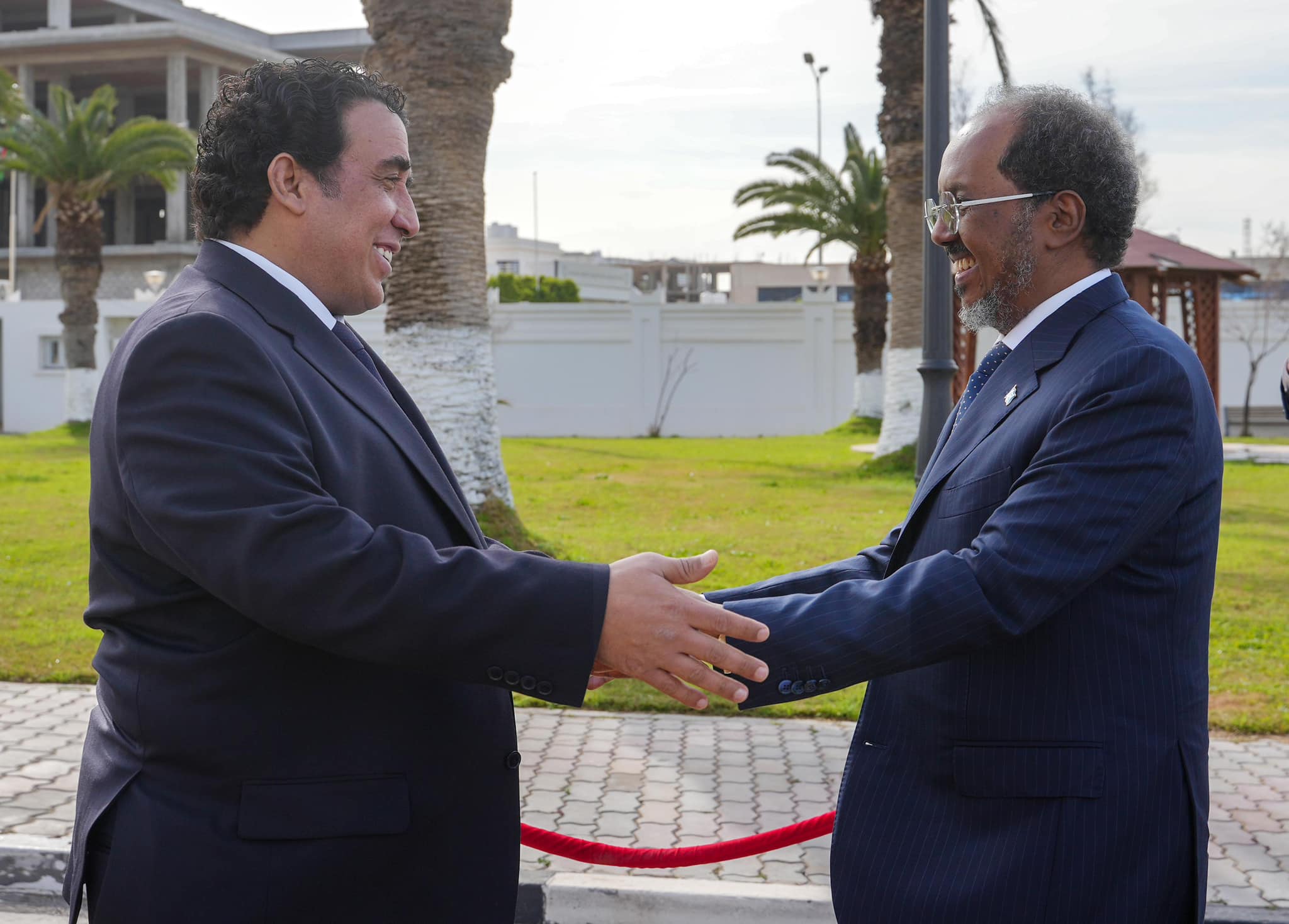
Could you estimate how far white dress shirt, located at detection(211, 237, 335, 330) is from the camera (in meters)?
2.27

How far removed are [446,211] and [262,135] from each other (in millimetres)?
8146

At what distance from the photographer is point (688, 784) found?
5.59 meters

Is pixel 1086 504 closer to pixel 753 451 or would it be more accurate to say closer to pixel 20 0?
pixel 753 451

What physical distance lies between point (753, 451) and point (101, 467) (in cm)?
2277

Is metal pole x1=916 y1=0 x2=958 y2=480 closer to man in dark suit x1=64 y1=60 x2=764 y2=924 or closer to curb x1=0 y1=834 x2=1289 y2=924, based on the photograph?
curb x1=0 y1=834 x2=1289 y2=924

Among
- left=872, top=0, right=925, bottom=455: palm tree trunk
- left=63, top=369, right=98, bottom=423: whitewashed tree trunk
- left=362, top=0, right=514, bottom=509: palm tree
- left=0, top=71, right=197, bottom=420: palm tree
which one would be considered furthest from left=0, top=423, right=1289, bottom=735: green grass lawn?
left=0, top=71, right=197, bottom=420: palm tree

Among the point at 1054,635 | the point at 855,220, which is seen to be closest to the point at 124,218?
the point at 855,220

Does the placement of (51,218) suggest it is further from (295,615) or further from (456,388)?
(295,615)

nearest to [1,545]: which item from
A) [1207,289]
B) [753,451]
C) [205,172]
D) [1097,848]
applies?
[205,172]

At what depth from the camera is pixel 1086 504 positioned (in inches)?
82.0

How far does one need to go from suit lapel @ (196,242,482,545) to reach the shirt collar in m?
1.13

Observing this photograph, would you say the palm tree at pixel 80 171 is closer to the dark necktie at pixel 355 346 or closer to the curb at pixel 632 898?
the curb at pixel 632 898

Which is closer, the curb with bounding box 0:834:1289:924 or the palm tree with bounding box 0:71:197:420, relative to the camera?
the curb with bounding box 0:834:1289:924

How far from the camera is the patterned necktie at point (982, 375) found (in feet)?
8.43
